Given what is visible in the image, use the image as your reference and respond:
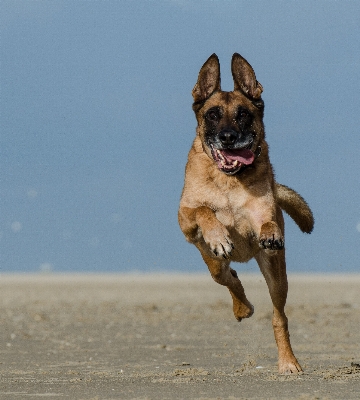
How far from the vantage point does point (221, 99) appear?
35.1 ft

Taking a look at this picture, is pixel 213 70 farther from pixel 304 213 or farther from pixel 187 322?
pixel 187 322

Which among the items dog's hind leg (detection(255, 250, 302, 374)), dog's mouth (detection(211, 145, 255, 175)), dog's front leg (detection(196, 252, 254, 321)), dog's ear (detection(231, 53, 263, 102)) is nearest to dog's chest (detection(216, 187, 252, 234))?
dog's mouth (detection(211, 145, 255, 175))

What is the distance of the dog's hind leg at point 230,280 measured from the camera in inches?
445

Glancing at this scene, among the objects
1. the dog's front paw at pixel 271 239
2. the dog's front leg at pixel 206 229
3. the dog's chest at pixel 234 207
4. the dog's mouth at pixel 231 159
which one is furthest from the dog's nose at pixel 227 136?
the dog's front paw at pixel 271 239

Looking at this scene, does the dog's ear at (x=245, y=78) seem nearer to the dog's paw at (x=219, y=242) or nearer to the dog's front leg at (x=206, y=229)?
the dog's front leg at (x=206, y=229)

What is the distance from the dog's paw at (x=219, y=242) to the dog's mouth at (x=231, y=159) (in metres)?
0.72

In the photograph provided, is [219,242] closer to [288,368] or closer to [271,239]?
[271,239]

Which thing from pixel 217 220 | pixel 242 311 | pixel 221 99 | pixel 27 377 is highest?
pixel 221 99

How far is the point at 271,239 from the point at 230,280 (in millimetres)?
1987

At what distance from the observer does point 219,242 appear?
32.3 ft

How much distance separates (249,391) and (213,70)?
3.58m

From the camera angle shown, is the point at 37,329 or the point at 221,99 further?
the point at 37,329

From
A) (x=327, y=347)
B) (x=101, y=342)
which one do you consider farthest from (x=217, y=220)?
(x=101, y=342)

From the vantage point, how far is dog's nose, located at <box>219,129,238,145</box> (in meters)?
10.2
